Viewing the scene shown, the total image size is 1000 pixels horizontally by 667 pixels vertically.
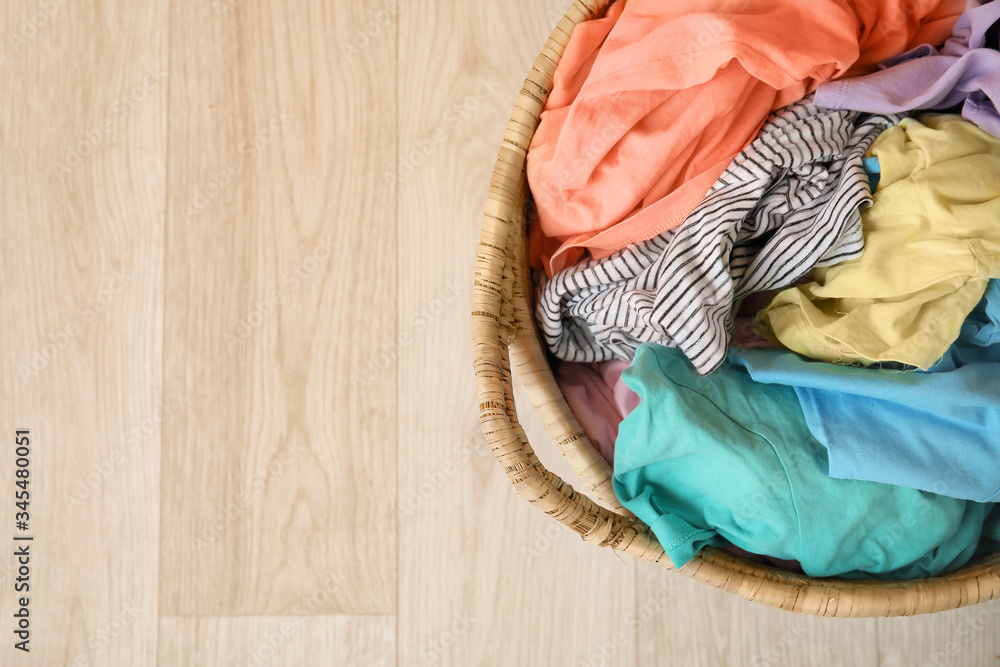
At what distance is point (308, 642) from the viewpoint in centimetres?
97

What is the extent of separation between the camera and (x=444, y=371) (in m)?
0.98

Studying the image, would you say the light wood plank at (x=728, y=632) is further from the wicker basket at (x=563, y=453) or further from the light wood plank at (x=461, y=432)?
the wicker basket at (x=563, y=453)

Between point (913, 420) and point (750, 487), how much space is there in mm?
153

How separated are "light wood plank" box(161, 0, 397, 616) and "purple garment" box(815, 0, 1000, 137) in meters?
0.60

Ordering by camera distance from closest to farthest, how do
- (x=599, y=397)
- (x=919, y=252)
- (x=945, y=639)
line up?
(x=919, y=252) → (x=599, y=397) → (x=945, y=639)

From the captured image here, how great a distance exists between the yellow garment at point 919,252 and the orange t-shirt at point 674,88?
Answer: 9 cm

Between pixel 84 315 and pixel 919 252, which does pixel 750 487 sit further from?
pixel 84 315

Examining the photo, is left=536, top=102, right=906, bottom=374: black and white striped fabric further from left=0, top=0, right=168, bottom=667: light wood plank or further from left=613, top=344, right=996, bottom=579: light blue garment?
left=0, top=0, right=168, bottom=667: light wood plank

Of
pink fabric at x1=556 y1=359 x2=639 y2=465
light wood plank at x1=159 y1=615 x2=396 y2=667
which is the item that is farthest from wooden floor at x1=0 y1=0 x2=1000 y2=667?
pink fabric at x1=556 y1=359 x2=639 y2=465

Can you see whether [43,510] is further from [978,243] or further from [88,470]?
[978,243]

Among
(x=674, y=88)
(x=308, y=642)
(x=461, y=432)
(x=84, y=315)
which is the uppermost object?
(x=674, y=88)

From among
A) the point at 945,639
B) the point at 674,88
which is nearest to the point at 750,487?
the point at 674,88

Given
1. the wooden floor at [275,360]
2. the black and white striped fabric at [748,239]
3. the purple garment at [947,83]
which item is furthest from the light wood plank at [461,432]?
the purple garment at [947,83]

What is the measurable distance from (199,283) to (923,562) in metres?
0.92
